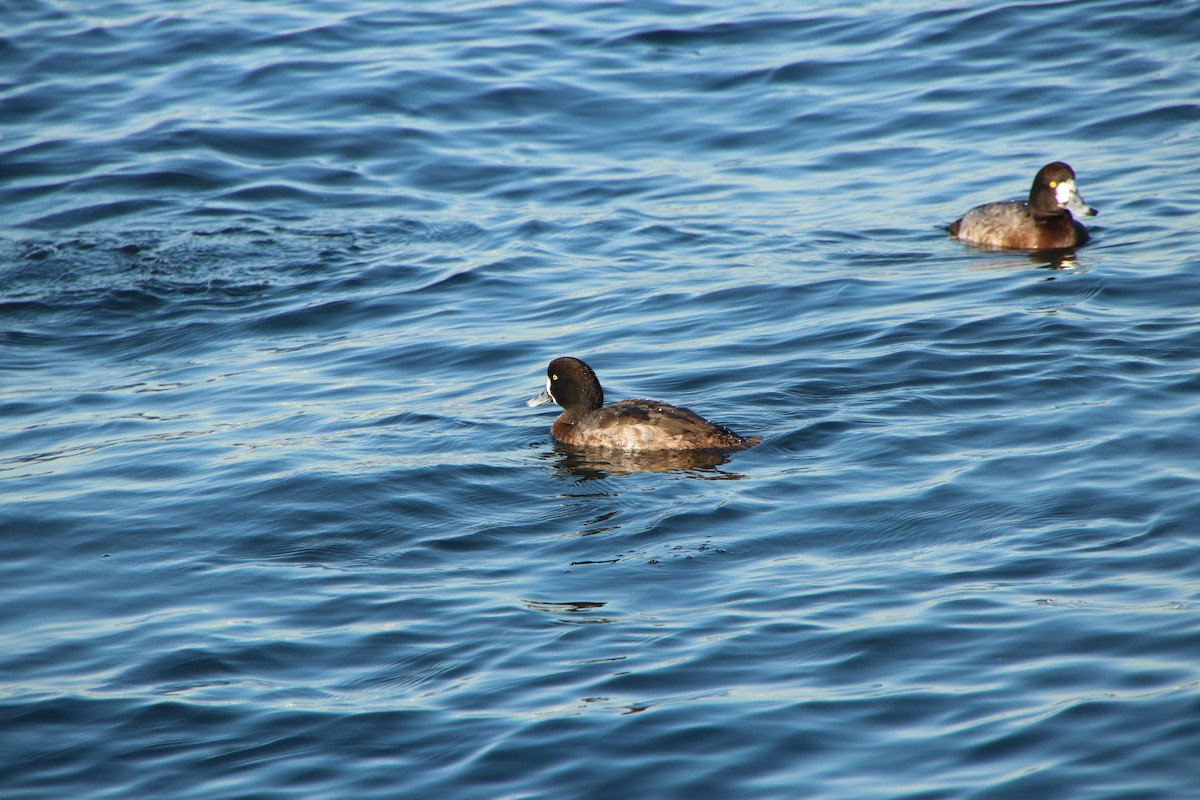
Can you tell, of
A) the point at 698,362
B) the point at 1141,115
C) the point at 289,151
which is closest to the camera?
the point at 698,362

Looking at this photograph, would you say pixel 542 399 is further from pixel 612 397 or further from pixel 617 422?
pixel 617 422

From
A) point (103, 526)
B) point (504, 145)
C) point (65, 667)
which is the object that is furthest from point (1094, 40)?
point (65, 667)

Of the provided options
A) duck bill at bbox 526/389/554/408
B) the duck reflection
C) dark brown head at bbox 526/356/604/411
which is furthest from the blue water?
dark brown head at bbox 526/356/604/411

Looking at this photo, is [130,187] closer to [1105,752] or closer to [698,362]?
[698,362]

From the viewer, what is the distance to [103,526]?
9805 millimetres

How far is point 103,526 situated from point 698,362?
17.0 ft

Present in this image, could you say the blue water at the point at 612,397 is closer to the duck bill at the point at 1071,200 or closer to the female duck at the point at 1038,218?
the female duck at the point at 1038,218

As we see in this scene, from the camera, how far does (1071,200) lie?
1452 cm

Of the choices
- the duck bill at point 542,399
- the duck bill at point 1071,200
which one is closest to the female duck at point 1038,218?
the duck bill at point 1071,200

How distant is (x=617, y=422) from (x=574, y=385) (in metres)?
0.64

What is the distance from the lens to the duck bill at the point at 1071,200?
14.4 m

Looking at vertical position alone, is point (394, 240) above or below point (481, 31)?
below

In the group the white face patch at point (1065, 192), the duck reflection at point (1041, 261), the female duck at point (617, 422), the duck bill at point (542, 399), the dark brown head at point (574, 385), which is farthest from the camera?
the white face patch at point (1065, 192)

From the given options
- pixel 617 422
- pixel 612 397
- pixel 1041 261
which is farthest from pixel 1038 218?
pixel 617 422
